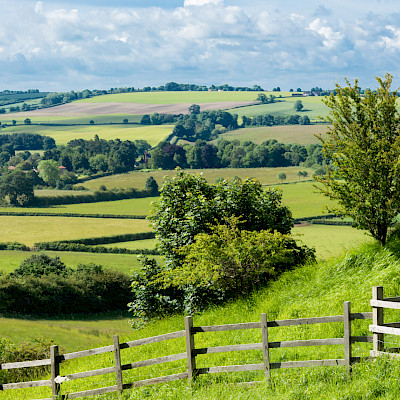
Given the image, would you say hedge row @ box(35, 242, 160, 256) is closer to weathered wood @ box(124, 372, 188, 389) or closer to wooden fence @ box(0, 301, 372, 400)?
weathered wood @ box(124, 372, 188, 389)

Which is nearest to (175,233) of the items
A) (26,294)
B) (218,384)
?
(218,384)

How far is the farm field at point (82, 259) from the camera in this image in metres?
81.0

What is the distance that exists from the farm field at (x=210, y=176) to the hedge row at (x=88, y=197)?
17.8 ft

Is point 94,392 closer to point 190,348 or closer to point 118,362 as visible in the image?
point 118,362

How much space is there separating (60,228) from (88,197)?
109 feet

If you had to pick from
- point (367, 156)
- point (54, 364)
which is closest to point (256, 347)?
point (54, 364)

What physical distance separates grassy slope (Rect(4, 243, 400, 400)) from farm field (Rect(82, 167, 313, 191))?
120154mm

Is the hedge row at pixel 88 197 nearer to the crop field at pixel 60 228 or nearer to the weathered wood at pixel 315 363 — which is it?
the crop field at pixel 60 228

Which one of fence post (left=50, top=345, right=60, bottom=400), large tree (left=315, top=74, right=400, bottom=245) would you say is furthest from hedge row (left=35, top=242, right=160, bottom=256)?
fence post (left=50, top=345, right=60, bottom=400)

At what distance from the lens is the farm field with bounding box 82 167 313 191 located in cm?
15250

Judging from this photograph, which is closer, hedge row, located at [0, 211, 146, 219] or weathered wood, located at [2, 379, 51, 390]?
weathered wood, located at [2, 379, 51, 390]

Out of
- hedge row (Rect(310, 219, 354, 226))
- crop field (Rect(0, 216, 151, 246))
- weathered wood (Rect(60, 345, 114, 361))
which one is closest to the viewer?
weathered wood (Rect(60, 345, 114, 361))

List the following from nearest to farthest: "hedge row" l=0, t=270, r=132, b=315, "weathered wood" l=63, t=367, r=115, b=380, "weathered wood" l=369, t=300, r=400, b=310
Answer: "weathered wood" l=369, t=300, r=400, b=310, "weathered wood" l=63, t=367, r=115, b=380, "hedge row" l=0, t=270, r=132, b=315

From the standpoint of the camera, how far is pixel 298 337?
58.1 feet
